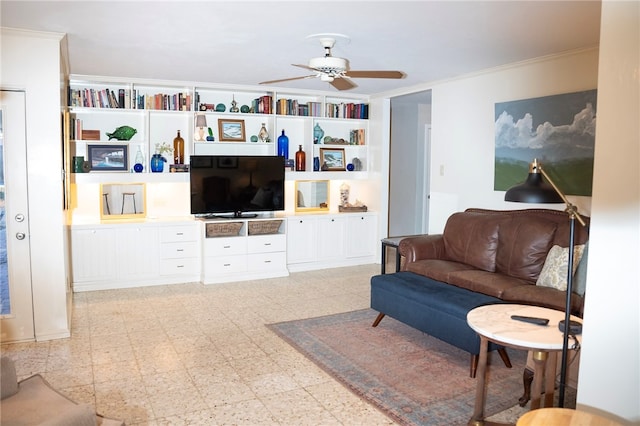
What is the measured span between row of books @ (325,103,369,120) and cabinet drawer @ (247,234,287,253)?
1.93 meters

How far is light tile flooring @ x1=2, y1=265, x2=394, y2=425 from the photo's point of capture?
3.04 metres

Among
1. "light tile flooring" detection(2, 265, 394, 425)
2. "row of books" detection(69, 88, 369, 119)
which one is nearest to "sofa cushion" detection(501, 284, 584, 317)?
"light tile flooring" detection(2, 265, 394, 425)

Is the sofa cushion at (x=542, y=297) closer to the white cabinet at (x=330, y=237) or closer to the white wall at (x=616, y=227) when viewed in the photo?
the white wall at (x=616, y=227)

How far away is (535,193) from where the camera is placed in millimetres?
2586

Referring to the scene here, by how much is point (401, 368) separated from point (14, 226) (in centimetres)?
314

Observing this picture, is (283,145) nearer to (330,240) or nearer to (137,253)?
(330,240)

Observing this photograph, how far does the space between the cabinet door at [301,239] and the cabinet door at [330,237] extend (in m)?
0.09

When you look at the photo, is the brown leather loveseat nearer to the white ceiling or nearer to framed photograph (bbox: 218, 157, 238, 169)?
the white ceiling

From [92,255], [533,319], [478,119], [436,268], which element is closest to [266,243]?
[92,255]

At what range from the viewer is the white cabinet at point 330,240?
268 inches

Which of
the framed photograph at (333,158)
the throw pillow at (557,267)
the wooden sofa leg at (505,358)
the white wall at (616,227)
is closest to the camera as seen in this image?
the white wall at (616,227)

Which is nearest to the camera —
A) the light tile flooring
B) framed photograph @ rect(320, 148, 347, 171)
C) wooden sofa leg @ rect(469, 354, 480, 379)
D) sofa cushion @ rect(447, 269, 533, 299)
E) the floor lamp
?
the floor lamp

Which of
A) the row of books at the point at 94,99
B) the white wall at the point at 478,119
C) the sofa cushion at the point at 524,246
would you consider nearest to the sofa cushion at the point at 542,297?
the sofa cushion at the point at 524,246

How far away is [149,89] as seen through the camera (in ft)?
20.7
